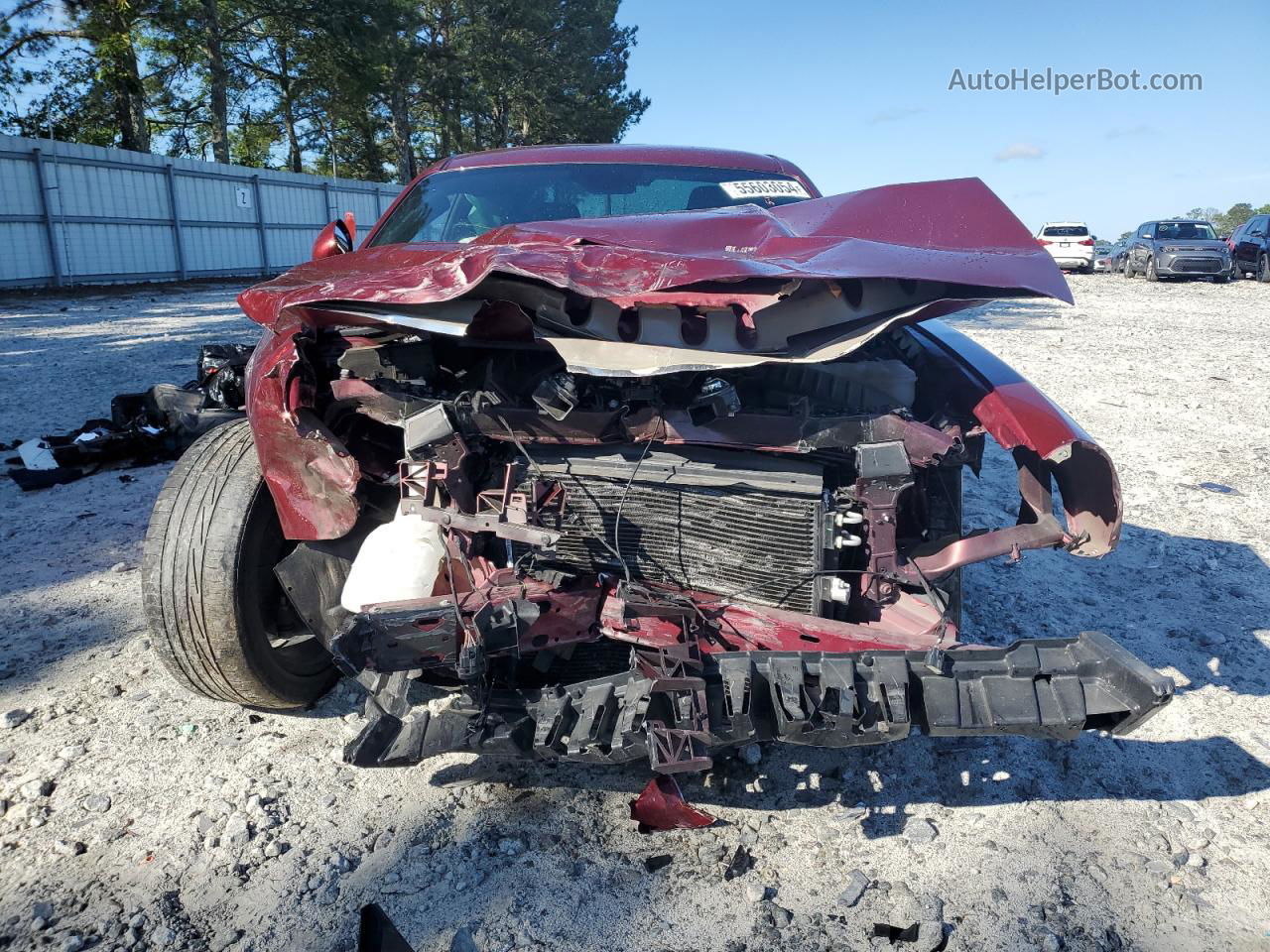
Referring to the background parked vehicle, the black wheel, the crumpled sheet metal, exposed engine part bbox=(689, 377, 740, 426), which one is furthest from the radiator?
the background parked vehicle

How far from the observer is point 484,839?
2.15 metres

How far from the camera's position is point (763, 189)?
3.53 meters

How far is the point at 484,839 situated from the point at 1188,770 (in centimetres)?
211

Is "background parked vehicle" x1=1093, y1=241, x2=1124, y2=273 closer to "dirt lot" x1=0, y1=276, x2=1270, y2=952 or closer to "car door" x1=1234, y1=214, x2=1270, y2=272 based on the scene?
"car door" x1=1234, y1=214, x2=1270, y2=272

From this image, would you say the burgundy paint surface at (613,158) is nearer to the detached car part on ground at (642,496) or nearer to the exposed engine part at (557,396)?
the detached car part on ground at (642,496)

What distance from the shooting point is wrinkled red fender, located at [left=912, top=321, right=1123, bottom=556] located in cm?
222

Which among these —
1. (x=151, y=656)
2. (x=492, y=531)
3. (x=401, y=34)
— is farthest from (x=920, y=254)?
(x=401, y=34)

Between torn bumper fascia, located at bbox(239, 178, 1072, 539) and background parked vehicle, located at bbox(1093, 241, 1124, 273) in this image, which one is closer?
torn bumper fascia, located at bbox(239, 178, 1072, 539)

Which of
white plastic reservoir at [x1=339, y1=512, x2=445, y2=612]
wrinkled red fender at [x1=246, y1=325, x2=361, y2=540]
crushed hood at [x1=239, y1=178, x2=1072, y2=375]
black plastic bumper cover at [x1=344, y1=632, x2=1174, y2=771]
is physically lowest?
black plastic bumper cover at [x1=344, y1=632, x2=1174, y2=771]

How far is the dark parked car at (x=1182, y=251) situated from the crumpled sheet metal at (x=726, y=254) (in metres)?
20.9

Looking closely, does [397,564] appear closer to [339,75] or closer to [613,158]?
[613,158]

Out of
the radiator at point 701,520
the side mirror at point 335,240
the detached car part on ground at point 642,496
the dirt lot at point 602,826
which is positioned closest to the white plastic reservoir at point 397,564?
the detached car part on ground at point 642,496

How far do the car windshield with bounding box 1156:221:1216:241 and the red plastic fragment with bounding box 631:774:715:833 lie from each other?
894 inches

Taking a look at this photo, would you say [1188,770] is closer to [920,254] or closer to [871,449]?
[871,449]
